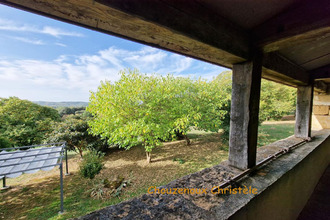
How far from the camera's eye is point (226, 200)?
2.83ft

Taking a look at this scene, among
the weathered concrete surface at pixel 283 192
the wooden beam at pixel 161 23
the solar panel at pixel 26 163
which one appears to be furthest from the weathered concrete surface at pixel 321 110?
the solar panel at pixel 26 163

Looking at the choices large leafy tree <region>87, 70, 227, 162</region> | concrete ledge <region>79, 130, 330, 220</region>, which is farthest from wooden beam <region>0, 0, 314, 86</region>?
large leafy tree <region>87, 70, 227, 162</region>

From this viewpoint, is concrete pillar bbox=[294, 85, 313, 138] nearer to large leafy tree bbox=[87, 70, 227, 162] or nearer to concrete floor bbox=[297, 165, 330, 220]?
concrete floor bbox=[297, 165, 330, 220]

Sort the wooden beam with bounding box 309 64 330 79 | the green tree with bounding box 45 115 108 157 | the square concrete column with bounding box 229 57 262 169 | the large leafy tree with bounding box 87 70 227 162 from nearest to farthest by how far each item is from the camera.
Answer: the square concrete column with bounding box 229 57 262 169 < the wooden beam with bounding box 309 64 330 79 < the large leafy tree with bounding box 87 70 227 162 < the green tree with bounding box 45 115 108 157

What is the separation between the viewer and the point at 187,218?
0.72m

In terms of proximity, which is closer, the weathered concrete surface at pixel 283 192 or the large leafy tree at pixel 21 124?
the weathered concrete surface at pixel 283 192

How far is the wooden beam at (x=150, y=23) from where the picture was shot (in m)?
0.54

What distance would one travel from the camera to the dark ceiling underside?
0.56 meters

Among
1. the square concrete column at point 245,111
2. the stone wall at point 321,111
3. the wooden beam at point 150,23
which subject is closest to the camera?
the wooden beam at point 150,23

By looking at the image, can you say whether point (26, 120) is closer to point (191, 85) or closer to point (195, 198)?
point (191, 85)

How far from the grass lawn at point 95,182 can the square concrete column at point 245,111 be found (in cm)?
282

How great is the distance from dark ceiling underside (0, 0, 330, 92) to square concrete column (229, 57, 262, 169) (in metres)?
0.14

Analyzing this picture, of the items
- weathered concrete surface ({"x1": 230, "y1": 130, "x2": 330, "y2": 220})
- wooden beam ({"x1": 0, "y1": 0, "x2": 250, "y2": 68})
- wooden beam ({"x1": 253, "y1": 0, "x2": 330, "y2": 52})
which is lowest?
weathered concrete surface ({"x1": 230, "y1": 130, "x2": 330, "y2": 220})

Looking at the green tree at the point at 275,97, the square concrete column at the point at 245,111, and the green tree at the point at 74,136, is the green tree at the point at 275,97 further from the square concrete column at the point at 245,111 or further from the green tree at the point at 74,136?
the green tree at the point at 74,136
